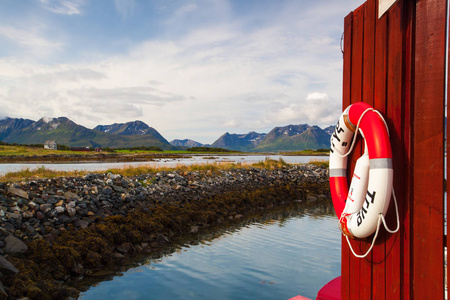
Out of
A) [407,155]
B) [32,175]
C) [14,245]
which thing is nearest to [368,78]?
[407,155]

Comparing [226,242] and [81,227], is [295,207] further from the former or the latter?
[81,227]

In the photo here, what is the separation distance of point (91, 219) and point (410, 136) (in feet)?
27.0

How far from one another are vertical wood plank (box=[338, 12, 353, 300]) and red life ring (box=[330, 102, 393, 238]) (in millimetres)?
304

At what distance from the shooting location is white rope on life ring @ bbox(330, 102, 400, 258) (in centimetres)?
251

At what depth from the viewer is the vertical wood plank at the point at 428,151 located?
2.21m

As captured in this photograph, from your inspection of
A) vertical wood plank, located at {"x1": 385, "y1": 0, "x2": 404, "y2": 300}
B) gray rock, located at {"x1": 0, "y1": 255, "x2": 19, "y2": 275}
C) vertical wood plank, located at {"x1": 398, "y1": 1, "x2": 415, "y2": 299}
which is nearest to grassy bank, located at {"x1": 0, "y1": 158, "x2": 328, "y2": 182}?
gray rock, located at {"x1": 0, "y1": 255, "x2": 19, "y2": 275}

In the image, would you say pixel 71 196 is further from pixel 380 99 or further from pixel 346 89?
pixel 380 99

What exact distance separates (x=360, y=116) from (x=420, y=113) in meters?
0.50

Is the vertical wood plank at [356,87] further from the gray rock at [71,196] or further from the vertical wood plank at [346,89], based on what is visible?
the gray rock at [71,196]

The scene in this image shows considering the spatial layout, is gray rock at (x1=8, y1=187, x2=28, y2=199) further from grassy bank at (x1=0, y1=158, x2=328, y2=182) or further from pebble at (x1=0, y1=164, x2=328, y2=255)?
grassy bank at (x1=0, y1=158, x2=328, y2=182)

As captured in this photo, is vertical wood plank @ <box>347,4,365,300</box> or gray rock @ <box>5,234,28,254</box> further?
gray rock @ <box>5,234,28,254</box>

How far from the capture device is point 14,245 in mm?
6121

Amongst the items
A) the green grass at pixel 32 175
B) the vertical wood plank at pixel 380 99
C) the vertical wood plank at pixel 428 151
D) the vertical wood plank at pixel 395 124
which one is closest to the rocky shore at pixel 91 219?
the green grass at pixel 32 175

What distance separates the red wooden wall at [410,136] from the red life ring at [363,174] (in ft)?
0.34
